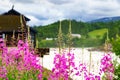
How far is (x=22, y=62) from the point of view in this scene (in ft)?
29.0

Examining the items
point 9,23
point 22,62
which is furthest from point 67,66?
point 9,23

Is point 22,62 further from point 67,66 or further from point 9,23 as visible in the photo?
point 9,23

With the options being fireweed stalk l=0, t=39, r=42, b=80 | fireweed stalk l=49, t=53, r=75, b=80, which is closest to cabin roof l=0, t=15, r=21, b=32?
fireweed stalk l=0, t=39, r=42, b=80

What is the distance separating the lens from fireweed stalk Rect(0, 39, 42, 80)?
8.72 meters

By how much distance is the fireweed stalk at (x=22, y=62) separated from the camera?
8.72m

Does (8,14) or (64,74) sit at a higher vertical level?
(8,14)

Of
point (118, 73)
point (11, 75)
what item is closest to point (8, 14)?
point (118, 73)

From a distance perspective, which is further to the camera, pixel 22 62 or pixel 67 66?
pixel 22 62

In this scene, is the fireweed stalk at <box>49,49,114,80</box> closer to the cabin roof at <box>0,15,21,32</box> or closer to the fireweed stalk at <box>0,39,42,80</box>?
the fireweed stalk at <box>0,39,42,80</box>

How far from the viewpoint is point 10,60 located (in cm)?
1017

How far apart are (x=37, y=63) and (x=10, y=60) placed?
4.96ft

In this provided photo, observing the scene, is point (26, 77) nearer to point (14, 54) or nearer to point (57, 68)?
point (14, 54)

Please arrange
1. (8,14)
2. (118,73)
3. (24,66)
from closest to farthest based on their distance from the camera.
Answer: (24,66) → (118,73) → (8,14)

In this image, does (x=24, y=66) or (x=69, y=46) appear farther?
(x=24, y=66)
